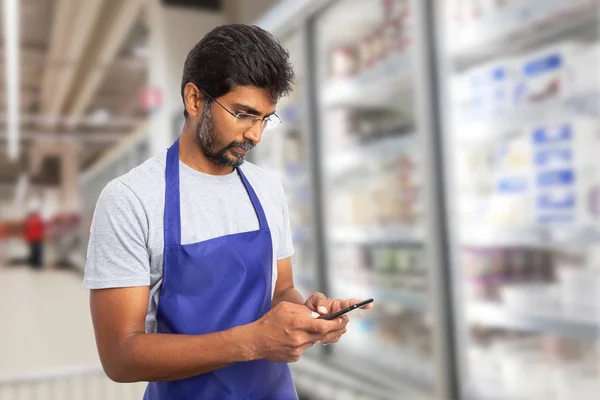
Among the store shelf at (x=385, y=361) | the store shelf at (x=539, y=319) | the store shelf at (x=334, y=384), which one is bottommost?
the store shelf at (x=334, y=384)

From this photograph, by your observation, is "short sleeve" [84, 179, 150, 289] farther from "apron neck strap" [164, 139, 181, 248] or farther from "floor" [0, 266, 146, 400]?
"floor" [0, 266, 146, 400]

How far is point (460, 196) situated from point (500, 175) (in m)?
0.17

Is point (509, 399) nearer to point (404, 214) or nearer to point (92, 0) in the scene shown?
point (404, 214)

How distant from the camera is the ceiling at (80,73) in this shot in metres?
1.28

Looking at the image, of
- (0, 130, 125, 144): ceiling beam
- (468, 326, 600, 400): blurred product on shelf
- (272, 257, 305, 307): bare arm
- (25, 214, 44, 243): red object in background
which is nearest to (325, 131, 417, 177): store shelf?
(468, 326, 600, 400): blurred product on shelf

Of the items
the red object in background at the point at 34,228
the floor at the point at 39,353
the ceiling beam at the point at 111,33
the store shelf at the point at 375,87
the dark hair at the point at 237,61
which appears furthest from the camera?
the store shelf at the point at 375,87

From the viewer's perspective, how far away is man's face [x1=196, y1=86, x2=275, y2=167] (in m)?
0.35

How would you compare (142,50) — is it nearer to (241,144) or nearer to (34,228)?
(34,228)

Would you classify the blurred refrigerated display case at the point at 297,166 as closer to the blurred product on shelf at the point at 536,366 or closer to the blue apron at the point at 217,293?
the blurred product on shelf at the point at 536,366

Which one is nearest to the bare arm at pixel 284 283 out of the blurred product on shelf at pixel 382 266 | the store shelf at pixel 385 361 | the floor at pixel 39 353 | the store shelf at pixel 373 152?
the floor at pixel 39 353

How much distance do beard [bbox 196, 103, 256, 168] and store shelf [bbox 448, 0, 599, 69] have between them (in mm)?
1534

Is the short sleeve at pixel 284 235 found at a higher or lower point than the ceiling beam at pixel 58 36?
lower

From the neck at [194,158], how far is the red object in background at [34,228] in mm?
491

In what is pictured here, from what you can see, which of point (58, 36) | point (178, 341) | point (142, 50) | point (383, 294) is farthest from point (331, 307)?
point (58, 36)
